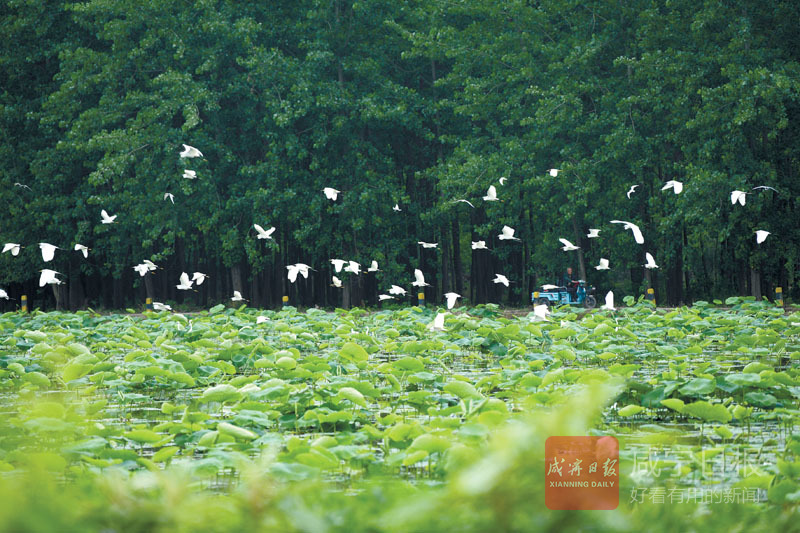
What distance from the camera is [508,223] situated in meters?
27.3

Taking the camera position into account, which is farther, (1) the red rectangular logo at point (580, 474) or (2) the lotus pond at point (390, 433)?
(1) the red rectangular logo at point (580, 474)

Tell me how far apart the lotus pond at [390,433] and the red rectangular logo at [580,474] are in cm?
6

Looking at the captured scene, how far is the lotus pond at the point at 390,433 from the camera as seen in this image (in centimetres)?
175

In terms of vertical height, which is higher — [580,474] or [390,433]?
[580,474]

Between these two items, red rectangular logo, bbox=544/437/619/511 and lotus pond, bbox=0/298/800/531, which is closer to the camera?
lotus pond, bbox=0/298/800/531

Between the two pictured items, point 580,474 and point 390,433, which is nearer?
point 580,474

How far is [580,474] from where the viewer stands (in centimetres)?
314

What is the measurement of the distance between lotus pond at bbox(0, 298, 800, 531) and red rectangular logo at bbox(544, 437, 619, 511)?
59 mm

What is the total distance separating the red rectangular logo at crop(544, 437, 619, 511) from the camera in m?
1.94

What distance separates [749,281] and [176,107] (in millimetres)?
17169

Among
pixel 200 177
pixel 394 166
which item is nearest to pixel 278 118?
pixel 200 177

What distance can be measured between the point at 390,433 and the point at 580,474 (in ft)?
6.05

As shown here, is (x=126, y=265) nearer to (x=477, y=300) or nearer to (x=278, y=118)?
(x=278, y=118)

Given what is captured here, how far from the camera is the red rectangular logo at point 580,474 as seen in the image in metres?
1.94
